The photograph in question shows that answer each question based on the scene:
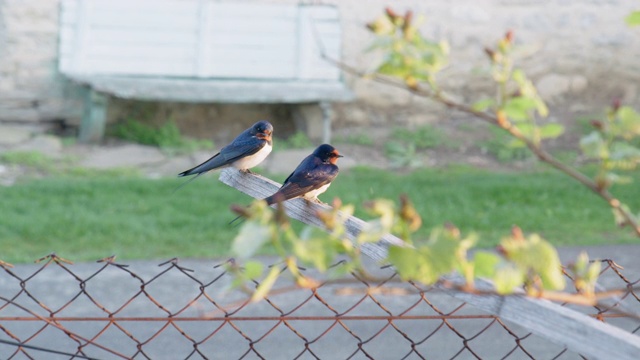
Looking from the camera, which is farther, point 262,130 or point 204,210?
point 204,210

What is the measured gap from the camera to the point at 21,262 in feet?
20.2

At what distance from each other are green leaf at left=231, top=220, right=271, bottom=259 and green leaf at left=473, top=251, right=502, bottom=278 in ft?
0.83

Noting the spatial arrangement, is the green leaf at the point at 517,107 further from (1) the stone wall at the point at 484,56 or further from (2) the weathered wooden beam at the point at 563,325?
(1) the stone wall at the point at 484,56

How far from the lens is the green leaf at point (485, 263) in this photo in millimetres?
1125

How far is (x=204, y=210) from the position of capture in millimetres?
7551

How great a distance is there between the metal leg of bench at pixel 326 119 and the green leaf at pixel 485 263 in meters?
8.76

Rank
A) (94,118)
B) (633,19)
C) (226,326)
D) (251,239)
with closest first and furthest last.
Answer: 1. (251,239)
2. (633,19)
3. (226,326)
4. (94,118)

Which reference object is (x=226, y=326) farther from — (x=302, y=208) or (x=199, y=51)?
(x=199, y=51)

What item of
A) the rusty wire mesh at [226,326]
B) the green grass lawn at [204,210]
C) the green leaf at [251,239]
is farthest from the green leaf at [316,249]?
the green grass lawn at [204,210]

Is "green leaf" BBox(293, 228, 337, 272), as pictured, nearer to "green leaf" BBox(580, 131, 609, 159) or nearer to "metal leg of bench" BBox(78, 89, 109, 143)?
"green leaf" BBox(580, 131, 609, 159)

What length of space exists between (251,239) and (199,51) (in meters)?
9.27

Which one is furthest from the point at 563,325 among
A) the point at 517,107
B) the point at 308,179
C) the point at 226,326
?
the point at 226,326

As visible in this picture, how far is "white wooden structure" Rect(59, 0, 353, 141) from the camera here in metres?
9.70

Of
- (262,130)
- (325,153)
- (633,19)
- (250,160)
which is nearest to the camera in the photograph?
(633,19)
